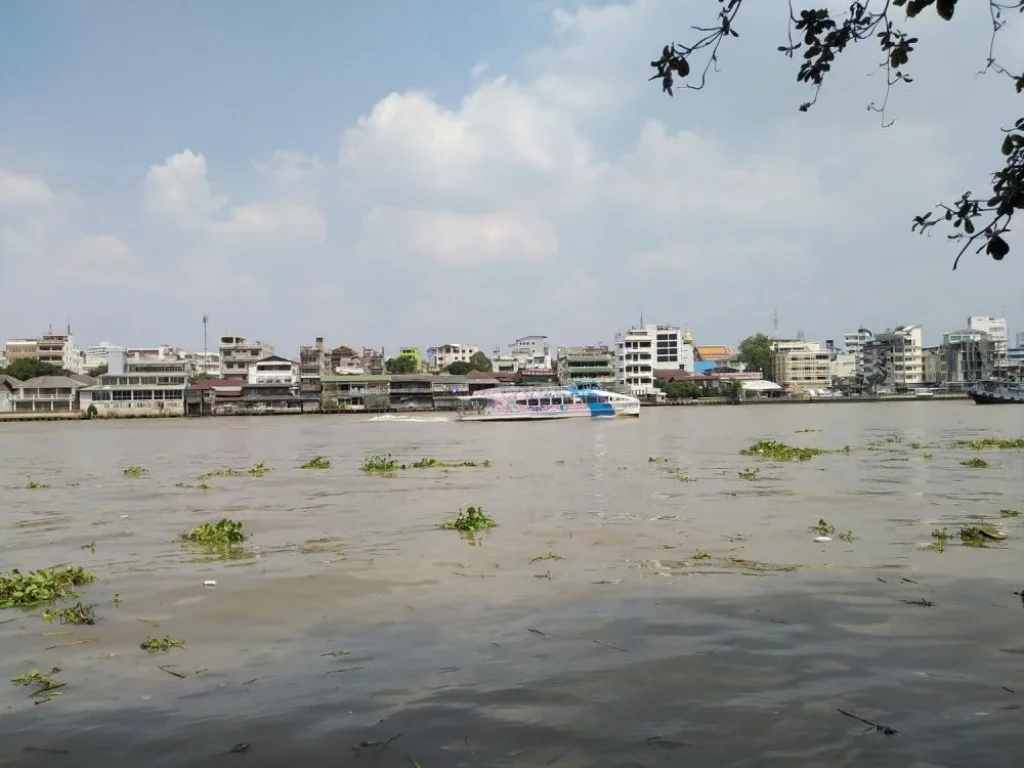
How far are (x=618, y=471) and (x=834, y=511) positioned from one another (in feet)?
26.5

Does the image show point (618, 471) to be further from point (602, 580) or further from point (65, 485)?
point (65, 485)

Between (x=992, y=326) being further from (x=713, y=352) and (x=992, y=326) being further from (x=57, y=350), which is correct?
(x=57, y=350)

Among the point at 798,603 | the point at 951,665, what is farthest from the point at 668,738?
the point at 798,603

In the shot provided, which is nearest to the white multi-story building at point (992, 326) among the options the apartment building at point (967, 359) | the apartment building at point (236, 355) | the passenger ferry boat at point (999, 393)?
the apartment building at point (967, 359)

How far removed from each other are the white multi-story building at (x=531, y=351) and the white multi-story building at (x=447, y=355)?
51.7 feet

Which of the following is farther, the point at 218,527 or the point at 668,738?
the point at 218,527

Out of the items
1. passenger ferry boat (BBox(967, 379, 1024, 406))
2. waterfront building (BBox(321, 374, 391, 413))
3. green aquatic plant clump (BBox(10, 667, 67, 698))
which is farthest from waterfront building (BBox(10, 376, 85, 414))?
passenger ferry boat (BBox(967, 379, 1024, 406))

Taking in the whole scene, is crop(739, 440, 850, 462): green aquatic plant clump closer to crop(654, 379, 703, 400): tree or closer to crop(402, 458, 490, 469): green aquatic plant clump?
crop(402, 458, 490, 469): green aquatic plant clump

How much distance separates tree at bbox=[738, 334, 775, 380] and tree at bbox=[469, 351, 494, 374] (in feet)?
159

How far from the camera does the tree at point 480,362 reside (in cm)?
15500

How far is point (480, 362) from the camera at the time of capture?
16200 centimetres

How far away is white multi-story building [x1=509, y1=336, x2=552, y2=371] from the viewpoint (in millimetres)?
146000

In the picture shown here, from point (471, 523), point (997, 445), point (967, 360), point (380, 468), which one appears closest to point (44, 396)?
point (380, 468)

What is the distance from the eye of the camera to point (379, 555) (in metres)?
9.18
